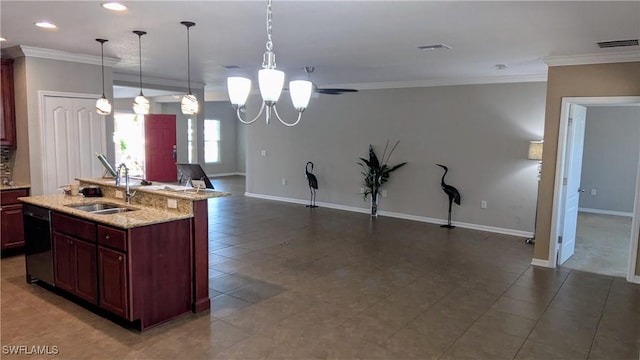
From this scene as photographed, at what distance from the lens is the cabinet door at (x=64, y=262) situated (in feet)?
12.1

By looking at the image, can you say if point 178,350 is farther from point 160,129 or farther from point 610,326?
point 160,129

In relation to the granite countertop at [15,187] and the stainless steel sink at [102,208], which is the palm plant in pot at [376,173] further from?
the granite countertop at [15,187]

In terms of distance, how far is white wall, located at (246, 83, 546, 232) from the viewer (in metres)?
6.71

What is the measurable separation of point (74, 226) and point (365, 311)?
2.55 meters

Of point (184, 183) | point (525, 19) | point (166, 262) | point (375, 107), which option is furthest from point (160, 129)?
point (525, 19)

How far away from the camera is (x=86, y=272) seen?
3.57 metres

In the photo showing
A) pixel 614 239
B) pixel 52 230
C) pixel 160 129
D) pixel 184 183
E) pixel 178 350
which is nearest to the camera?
pixel 178 350

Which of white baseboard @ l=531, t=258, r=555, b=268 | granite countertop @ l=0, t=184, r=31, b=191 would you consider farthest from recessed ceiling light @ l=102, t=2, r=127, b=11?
white baseboard @ l=531, t=258, r=555, b=268

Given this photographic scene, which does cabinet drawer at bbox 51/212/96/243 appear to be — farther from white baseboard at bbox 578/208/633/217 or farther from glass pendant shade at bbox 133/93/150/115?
white baseboard at bbox 578/208/633/217

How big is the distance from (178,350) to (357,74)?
502 cm

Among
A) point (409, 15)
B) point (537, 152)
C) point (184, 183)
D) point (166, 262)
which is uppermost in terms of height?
point (409, 15)

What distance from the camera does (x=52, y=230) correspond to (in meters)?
3.89

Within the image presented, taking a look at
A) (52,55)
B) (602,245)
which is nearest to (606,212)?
(602,245)

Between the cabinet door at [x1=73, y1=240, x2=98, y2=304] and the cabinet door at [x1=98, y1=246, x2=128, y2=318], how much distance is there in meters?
0.10
